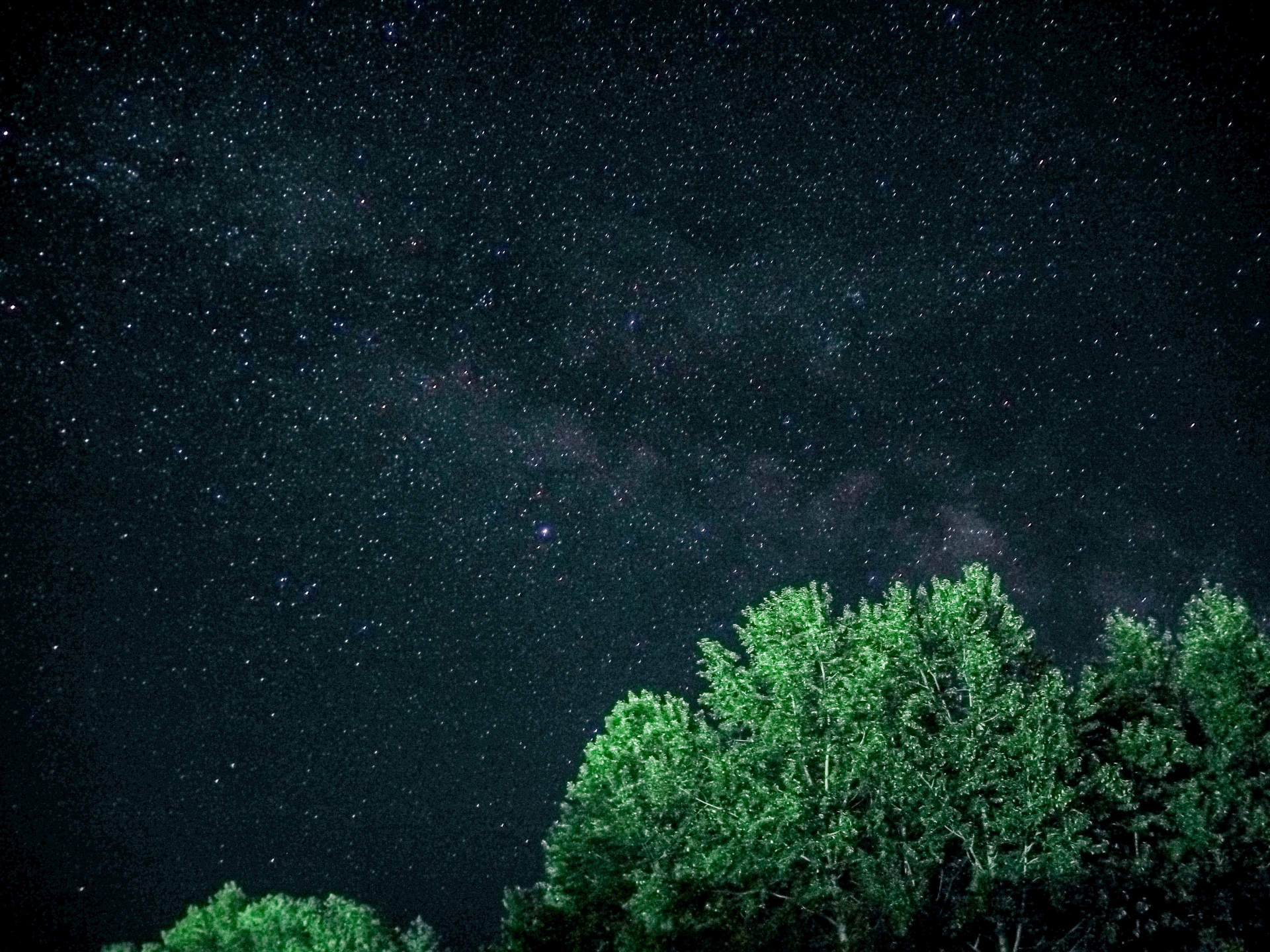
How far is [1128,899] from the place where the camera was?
72.2 ft

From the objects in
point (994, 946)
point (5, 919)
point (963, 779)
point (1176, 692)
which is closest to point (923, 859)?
point (963, 779)

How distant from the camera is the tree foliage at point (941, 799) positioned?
21.5 metres

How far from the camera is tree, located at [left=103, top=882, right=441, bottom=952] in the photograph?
4519 cm

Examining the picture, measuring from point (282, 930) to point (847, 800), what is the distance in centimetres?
3773

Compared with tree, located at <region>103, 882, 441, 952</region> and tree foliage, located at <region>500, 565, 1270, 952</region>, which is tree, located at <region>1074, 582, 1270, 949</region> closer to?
tree foliage, located at <region>500, 565, 1270, 952</region>

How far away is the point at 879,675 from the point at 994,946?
7.91 metres

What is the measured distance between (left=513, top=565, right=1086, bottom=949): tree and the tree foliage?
0.20ft

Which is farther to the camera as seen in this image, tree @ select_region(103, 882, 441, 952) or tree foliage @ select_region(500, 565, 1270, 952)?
tree @ select_region(103, 882, 441, 952)

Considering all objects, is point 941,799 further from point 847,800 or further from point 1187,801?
point 1187,801

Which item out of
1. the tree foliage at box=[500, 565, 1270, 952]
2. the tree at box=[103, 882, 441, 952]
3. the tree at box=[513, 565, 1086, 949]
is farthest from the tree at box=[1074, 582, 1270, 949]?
the tree at box=[103, 882, 441, 952]

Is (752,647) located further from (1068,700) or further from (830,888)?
(1068,700)

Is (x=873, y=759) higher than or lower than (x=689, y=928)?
higher

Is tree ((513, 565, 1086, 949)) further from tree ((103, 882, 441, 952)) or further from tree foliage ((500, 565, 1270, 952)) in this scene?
tree ((103, 882, 441, 952))

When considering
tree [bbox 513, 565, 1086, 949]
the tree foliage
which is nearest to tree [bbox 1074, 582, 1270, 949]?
the tree foliage
